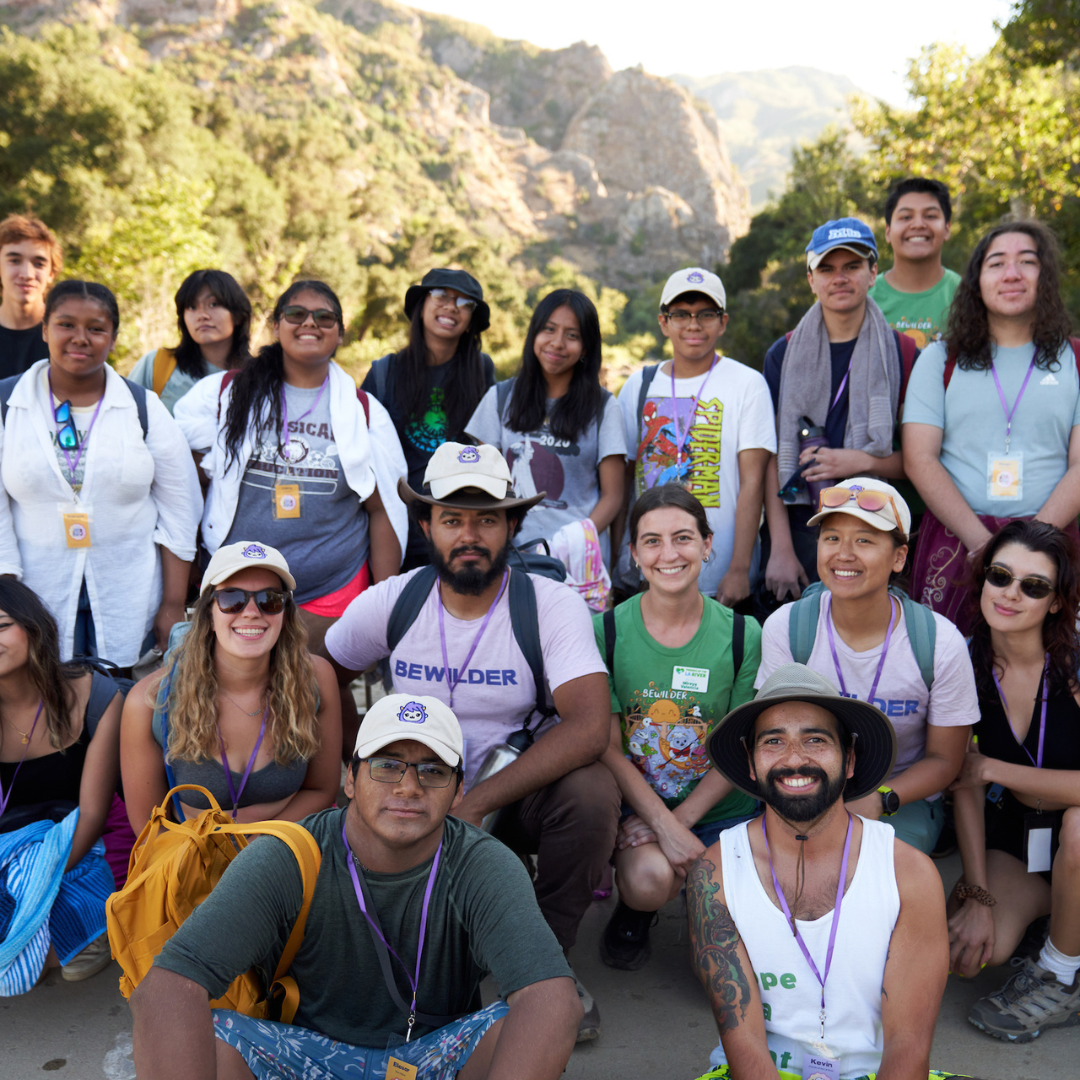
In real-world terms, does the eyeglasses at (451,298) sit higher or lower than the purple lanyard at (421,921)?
higher

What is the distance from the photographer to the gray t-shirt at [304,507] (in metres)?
4.36

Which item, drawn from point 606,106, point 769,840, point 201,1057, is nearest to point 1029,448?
point 769,840

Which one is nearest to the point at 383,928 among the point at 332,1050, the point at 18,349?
the point at 332,1050

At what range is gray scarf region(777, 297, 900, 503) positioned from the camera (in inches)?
175

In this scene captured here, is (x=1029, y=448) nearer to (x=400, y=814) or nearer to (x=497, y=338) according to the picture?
(x=400, y=814)

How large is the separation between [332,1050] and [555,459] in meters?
2.83

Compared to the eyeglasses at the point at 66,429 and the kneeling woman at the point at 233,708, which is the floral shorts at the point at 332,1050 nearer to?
the kneeling woman at the point at 233,708

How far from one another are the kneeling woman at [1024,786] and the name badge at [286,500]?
9.71 feet

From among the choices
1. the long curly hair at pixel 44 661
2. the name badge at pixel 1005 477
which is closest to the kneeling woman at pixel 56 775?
the long curly hair at pixel 44 661

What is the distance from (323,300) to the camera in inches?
176

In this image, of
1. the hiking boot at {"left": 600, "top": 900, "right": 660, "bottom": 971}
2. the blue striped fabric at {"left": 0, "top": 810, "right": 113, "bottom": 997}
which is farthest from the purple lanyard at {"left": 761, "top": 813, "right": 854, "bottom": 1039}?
the blue striped fabric at {"left": 0, "top": 810, "right": 113, "bottom": 997}

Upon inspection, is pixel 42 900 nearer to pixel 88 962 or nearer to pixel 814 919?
pixel 88 962

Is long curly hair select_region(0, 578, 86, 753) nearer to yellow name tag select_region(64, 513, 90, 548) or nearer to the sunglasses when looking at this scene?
yellow name tag select_region(64, 513, 90, 548)

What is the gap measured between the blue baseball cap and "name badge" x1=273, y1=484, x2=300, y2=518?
2662 millimetres
